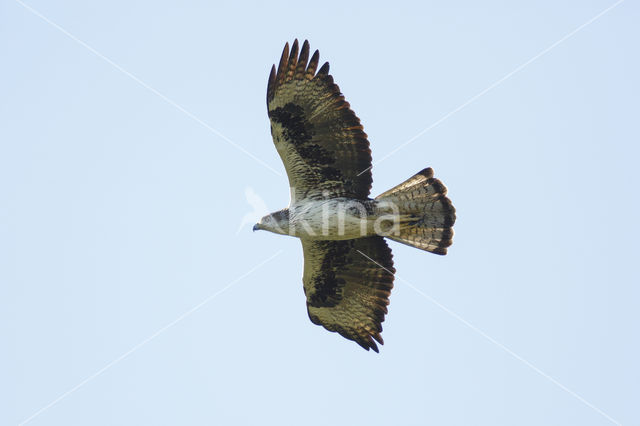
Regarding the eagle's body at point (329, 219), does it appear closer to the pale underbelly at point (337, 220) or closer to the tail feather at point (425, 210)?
the pale underbelly at point (337, 220)

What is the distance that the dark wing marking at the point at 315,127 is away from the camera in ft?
36.3

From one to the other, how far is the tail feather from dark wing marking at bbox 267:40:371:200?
0.45 metres

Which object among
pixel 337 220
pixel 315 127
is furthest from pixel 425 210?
pixel 315 127

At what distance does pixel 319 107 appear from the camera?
11070 millimetres

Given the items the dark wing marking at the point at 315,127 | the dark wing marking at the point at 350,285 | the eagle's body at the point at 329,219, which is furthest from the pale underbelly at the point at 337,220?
the dark wing marking at the point at 350,285

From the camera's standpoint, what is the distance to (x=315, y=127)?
11148 millimetres

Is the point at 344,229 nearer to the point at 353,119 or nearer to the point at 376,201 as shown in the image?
the point at 376,201

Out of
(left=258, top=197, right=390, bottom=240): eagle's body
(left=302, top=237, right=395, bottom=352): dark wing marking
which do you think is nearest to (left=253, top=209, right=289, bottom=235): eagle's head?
(left=258, top=197, right=390, bottom=240): eagle's body

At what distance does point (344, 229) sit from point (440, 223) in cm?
118

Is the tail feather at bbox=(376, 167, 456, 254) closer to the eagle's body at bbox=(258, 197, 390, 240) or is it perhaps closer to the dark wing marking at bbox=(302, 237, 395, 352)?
the eagle's body at bbox=(258, 197, 390, 240)

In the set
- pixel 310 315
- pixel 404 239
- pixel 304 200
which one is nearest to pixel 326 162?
pixel 304 200

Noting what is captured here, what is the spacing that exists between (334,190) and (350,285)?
1.43 metres

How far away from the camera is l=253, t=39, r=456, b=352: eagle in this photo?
11.1 m

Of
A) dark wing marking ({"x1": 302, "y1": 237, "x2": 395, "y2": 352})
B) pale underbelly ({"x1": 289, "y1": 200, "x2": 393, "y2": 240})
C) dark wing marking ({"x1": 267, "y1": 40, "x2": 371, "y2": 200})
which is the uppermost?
dark wing marking ({"x1": 267, "y1": 40, "x2": 371, "y2": 200})
